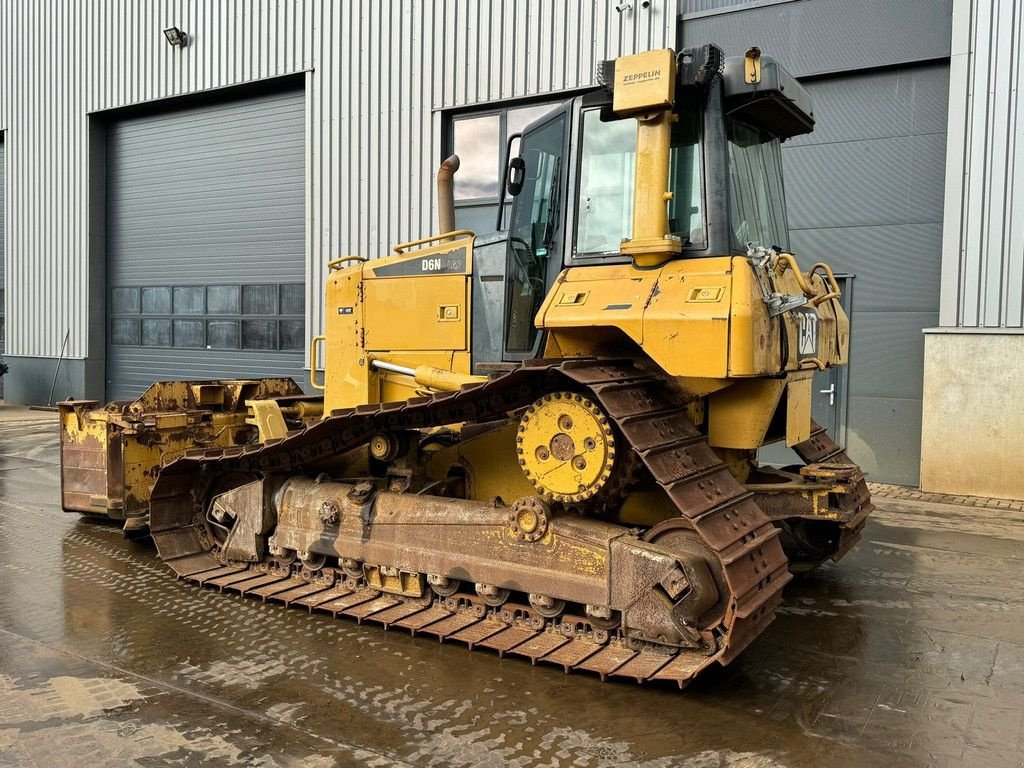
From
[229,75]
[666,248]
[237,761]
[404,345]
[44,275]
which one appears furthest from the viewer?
[44,275]

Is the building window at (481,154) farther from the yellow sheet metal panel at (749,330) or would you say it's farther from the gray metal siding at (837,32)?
the yellow sheet metal panel at (749,330)

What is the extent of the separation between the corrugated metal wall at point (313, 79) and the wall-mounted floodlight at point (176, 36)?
0.19 meters

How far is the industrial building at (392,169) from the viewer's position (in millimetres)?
9492

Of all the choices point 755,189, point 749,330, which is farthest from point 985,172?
point 749,330

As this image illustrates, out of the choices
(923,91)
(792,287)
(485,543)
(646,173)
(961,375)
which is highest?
(923,91)

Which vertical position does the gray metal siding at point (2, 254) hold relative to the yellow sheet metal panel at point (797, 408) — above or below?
above

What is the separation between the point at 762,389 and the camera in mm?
4750

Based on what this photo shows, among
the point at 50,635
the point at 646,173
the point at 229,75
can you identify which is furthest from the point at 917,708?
the point at 229,75

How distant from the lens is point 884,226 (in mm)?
10250

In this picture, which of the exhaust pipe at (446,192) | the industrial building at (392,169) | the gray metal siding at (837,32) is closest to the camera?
the exhaust pipe at (446,192)

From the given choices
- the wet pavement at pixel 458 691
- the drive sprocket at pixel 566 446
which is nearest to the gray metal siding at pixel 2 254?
the wet pavement at pixel 458 691

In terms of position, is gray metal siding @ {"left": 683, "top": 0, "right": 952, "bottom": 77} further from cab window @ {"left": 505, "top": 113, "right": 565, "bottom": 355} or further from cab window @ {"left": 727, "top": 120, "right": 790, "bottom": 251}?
cab window @ {"left": 505, "top": 113, "right": 565, "bottom": 355}

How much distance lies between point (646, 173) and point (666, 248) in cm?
42

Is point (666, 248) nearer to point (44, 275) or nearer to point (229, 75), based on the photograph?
point (229, 75)
